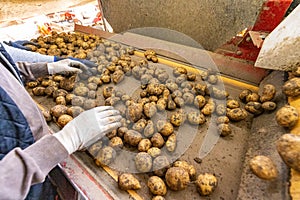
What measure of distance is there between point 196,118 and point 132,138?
37cm

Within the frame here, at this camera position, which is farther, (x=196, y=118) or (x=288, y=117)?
(x=196, y=118)

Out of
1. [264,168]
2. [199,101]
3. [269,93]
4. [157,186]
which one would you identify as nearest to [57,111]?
[157,186]

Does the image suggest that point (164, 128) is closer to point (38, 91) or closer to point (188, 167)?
point (188, 167)

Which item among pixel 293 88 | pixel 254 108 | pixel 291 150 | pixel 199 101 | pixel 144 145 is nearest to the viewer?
pixel 291 150

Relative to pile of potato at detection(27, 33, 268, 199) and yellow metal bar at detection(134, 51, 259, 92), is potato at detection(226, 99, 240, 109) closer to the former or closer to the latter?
pile of potato at detection(27, 33, 268, 199)

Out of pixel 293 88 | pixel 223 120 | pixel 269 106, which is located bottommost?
pixel 223 120

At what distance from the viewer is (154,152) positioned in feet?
3.14

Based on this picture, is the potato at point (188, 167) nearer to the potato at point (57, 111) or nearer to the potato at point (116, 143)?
the potato at point (116, 143)

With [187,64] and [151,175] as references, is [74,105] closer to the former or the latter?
[151,175]

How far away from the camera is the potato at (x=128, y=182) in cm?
83

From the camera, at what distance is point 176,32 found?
193cm

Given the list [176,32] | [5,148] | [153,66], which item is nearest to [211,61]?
[153,66]

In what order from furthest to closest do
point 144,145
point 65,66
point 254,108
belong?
point 65,66 < point 254,108 < point 144,145

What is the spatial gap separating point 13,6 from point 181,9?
412 centimetres
